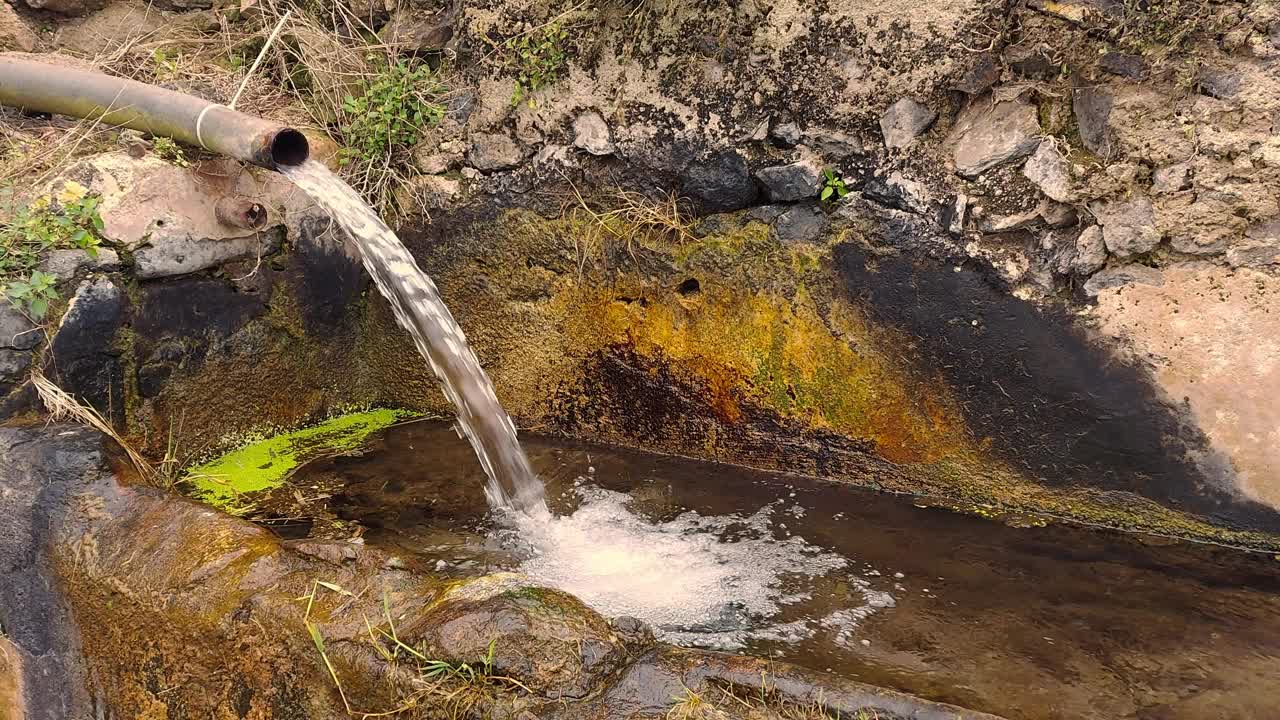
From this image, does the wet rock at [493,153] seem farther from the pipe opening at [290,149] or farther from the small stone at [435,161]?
the pipe opening at [290,149]

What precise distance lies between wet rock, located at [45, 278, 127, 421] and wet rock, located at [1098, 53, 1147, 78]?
117 inches

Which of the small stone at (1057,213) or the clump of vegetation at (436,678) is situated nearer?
the clump of vegetation at (436,678)

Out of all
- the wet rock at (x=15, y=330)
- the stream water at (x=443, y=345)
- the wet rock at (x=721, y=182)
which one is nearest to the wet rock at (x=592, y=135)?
the wet rock at (x=721, y=182)

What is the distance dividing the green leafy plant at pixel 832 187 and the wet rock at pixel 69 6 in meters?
3.05

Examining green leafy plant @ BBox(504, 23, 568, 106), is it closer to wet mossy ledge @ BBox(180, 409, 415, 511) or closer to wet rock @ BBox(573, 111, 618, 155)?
wet rock @ BBox(573, 111, 618, 155)

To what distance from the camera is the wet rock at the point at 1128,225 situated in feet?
8.06

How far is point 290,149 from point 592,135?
99 cm

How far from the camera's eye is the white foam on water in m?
2.25

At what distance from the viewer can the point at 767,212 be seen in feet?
9.59

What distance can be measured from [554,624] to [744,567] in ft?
2.72

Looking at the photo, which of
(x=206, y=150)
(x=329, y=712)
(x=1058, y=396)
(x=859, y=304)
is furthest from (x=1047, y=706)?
(x=206, y=150)

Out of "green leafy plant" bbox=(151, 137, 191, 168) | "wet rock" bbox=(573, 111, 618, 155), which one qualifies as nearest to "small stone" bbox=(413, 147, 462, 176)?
"wet rock" bbox=(573, 111, 618, 155)

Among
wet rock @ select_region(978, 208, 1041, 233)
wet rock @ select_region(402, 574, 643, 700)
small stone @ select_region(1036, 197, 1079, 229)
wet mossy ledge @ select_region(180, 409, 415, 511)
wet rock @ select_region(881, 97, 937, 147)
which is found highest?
wet rock @ select_region(881, 97, 937, 147)

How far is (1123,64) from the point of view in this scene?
2.40m
